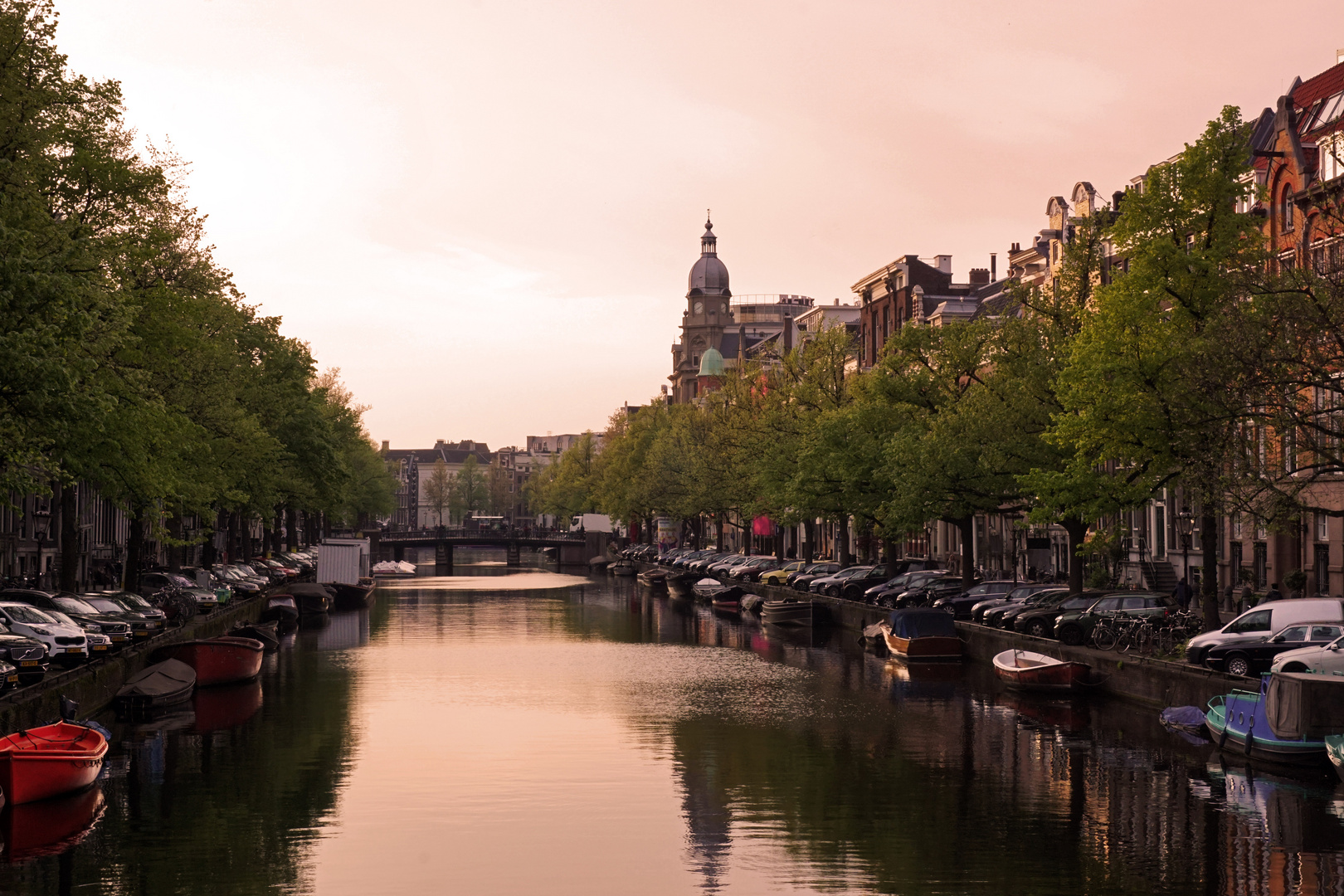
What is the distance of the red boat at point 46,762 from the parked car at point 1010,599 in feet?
124

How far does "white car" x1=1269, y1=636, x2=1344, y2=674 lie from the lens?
115 feet

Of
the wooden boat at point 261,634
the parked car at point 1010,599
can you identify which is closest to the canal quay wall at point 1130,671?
the parked car at point 1010,599

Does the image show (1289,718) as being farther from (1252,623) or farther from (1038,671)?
(1038,671)

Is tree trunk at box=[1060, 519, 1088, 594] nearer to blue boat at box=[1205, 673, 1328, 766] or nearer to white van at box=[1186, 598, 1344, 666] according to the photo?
white van at box=[1186, 598, 1344, 666]

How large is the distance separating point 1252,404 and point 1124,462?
38.9 feet

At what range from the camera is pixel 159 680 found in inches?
1737

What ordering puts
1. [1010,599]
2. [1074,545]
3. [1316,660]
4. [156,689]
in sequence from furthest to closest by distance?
[1010,599] < [1074,545] < [156,689] < [1316,660]

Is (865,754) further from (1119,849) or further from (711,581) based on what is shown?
(711,581)

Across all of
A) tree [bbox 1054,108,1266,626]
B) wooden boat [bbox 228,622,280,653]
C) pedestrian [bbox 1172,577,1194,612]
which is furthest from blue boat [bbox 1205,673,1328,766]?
wooden boat [bbox 228,622,280,653]

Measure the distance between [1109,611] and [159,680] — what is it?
29.8 meters

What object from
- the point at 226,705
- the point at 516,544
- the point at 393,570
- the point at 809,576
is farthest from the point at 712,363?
the point at 226,705

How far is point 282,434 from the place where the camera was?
276ft

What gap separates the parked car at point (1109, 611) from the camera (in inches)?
1940

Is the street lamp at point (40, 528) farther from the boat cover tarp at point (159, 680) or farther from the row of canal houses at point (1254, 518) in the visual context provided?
the row of canal houses at point (1254, 518)
